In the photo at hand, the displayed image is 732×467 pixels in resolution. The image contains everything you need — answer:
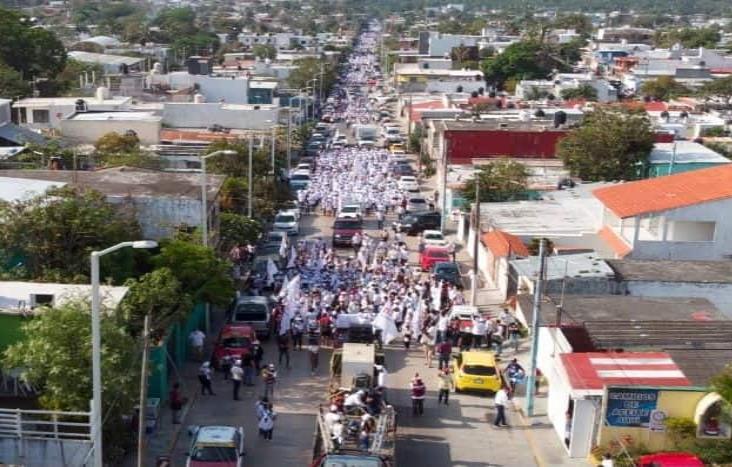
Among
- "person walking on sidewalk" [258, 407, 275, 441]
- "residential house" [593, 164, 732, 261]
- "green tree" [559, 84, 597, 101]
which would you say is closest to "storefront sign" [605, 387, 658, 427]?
"person walking on sidewalk" [258, 407, 275, 441]

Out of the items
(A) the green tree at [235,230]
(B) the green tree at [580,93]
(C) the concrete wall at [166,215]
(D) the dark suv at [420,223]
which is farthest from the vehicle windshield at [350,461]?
(B) the green tree at [580,93]

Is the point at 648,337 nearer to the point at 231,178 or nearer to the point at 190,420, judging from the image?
the point at 190,420

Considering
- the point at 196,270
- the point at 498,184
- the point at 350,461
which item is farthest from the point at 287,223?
the point at 350,461

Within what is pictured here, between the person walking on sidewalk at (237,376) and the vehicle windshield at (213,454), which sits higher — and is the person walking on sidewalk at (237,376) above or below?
below

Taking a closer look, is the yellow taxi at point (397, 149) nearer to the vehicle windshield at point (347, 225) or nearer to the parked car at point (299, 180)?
the parked car at point (299, 180)

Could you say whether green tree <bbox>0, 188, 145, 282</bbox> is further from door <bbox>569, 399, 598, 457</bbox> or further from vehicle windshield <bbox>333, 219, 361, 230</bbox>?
vehicle windshield <bbox>333, 219, 361, 230</bbox>

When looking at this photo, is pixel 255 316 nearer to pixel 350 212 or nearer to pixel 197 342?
pixel 197 342
